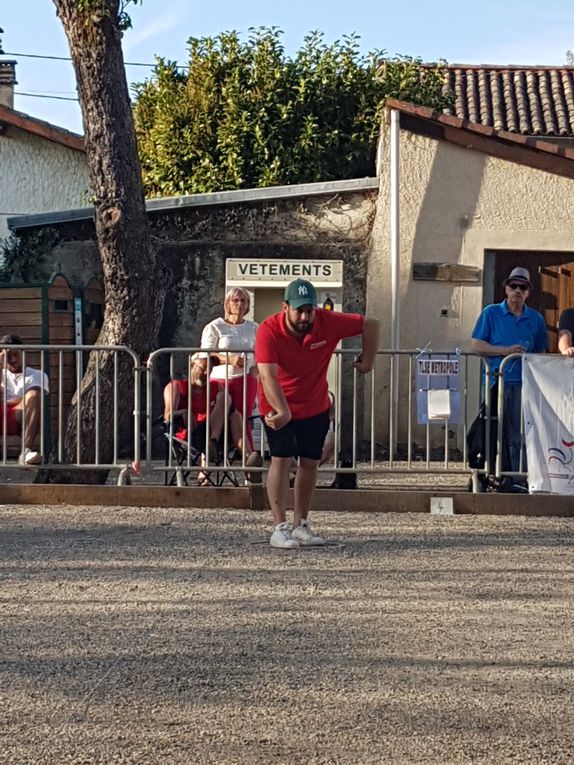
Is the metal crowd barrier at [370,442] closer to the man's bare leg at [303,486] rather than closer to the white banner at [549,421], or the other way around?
the white banner at [549,421]

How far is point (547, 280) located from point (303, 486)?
7742 millimetres

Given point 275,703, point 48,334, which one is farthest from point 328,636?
point 48,334

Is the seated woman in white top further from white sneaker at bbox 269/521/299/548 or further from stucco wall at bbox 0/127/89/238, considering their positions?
stucco wall at bbox 0/127/89/238

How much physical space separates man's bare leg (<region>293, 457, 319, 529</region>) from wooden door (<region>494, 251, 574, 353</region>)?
746cm

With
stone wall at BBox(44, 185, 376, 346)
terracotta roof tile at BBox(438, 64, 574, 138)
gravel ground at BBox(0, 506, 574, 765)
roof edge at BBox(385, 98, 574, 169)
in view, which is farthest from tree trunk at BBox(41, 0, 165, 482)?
terracotta roof tile at BBox(438, 64, 574, 138)

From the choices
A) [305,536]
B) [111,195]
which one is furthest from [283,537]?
[111,195]

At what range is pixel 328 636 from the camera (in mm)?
6371

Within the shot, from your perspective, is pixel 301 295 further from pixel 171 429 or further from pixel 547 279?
pixel 547 279

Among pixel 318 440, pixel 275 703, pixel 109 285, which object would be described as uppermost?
pixel 109 285

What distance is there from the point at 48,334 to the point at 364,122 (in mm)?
7570

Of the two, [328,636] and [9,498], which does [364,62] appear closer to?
[9,498]

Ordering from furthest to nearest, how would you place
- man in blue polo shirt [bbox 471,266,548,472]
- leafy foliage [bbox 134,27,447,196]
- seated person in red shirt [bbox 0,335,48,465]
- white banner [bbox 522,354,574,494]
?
1. leafy foliage [bbox 134,27,447,196]
2. seated person in red shirt [bbox 0,335,48,465]
3. man in blue polo shirt [bbox 471,266,548,472]
4. white banner [bbox 522,354,574,494]

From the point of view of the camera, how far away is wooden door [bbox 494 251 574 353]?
16.0m

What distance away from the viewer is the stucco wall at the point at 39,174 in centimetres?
2194
